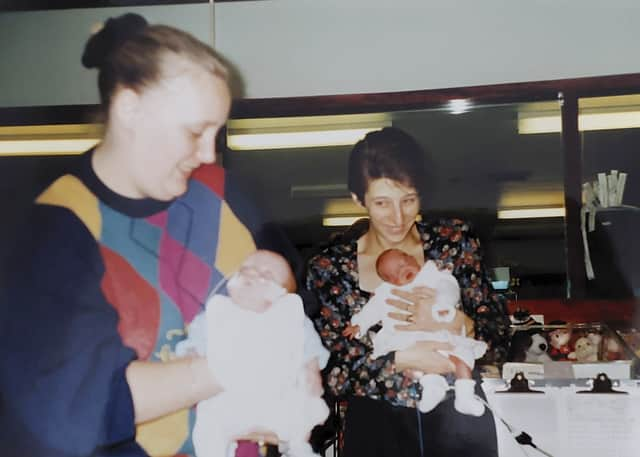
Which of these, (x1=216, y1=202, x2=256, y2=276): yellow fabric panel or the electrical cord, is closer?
the electrical cord

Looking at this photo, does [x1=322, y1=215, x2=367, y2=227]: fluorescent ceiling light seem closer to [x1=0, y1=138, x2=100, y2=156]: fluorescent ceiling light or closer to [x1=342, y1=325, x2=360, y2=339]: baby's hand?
[x1=342, y1=325, x2=360, y2=339]: baby's hand

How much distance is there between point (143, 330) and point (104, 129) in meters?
0.60

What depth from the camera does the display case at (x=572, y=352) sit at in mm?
2072

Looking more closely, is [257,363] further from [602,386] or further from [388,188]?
[602,386]

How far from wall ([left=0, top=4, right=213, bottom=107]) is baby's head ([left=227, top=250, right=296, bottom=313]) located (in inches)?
26.6

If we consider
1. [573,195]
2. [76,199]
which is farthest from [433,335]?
[76,199]

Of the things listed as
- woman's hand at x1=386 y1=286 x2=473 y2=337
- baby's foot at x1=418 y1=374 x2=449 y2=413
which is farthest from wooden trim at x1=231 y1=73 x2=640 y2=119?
baby's foot at x1=418 y1=374 x2=449 y2=413

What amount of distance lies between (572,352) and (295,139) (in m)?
1.01

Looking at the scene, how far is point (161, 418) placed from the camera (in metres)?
2.07

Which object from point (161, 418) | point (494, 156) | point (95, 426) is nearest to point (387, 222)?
point (494, 156)

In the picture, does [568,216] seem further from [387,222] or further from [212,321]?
[212,321]

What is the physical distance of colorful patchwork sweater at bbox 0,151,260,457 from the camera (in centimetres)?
205

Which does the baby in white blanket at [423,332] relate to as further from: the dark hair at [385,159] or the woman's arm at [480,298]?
the dark hair at [385,159]

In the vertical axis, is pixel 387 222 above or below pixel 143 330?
above
